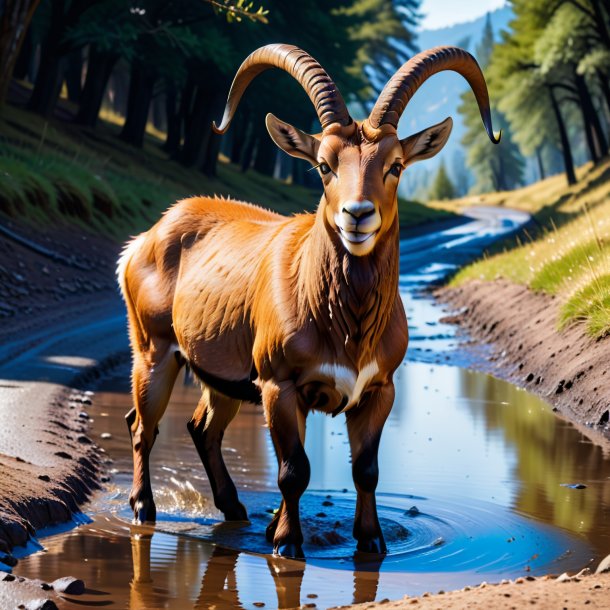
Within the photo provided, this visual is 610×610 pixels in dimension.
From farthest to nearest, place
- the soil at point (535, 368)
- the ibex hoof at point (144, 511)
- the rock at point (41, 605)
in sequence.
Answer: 1. the ibex hoof at point (144, 511)
2. the rock at point (41, 605)
3. the soil at point (535, 368)

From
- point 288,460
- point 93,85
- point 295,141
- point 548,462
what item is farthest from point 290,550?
point 93,85

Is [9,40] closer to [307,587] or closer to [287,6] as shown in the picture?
[307,587]

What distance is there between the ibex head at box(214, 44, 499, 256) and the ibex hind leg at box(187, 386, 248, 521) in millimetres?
2038

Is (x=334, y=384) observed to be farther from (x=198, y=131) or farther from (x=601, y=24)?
(x=198, y=131)

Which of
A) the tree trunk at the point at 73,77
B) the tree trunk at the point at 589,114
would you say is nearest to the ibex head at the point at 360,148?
the tree trunk at the point at 73,77

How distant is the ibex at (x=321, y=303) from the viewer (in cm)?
696

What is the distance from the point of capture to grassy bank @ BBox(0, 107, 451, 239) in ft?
77.2

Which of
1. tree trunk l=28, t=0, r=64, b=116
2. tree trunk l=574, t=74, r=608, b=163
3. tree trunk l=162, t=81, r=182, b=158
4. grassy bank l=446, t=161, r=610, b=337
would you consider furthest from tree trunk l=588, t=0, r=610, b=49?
tree trunk l=28, t=0, r=64, b=116

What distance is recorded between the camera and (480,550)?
289 inches

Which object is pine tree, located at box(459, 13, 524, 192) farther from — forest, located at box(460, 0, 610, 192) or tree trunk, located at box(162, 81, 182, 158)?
tree trunk, located at box(162, 81, 182, 158)

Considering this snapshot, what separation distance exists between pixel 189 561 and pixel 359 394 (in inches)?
53.7

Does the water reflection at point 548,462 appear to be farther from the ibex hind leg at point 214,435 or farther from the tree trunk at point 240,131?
the tree trunk at point 240,131

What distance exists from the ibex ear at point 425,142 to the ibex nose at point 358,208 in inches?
29.7

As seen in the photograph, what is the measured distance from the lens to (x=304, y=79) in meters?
7.42
